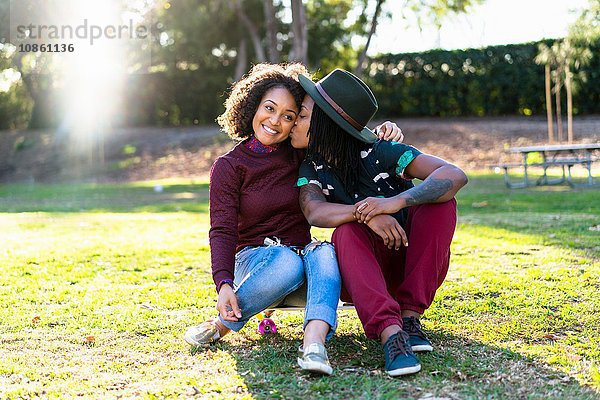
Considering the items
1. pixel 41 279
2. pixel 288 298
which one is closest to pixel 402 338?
pixel 288 298

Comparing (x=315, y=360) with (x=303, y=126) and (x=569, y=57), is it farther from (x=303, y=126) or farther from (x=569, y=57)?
(x=569, y=57)

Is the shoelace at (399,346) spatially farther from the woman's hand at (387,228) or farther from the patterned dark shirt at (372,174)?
the patterned dark shirt at (372,174)

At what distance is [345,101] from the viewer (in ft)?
11.5

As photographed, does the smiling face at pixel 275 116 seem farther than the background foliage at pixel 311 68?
No

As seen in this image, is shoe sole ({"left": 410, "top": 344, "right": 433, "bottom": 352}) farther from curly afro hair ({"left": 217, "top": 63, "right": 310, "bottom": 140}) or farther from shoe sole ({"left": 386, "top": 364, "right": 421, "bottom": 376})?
curly afro hair ({"left": 217, "top": 63, "right": 310, "bottom": 140})

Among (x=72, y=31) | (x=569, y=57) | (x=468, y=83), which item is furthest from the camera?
(x=468, y=83)

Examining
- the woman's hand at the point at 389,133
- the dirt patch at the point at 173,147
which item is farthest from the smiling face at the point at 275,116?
the dirt patch at the point at 173,147

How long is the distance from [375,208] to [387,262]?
337mm

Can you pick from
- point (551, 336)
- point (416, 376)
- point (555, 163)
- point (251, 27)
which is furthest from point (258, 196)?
point (251, 27)

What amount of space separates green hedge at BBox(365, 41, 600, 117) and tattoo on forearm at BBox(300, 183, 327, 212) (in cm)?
1763

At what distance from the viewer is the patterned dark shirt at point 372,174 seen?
3584 millimetres

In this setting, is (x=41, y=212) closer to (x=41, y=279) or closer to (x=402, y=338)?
(x=41, y=279)

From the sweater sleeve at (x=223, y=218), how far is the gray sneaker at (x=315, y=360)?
512 millimetres

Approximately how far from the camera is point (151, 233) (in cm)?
784
